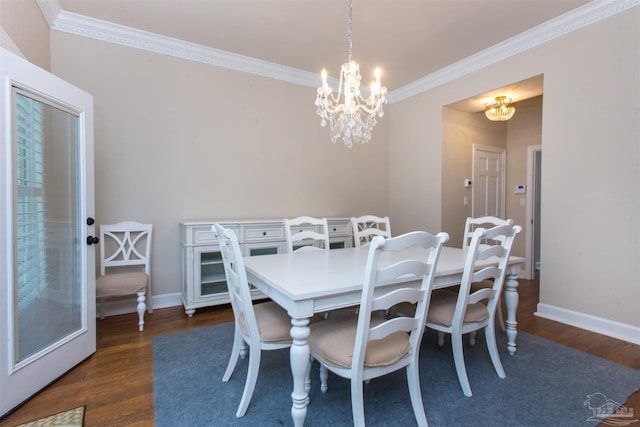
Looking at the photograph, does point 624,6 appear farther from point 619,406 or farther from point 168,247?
point 168,247

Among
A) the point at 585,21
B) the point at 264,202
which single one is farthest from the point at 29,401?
the point at 585,21

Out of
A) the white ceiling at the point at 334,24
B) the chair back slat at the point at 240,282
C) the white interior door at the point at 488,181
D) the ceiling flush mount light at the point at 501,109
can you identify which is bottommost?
the chair back slat at the point at 240,282

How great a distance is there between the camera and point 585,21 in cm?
264

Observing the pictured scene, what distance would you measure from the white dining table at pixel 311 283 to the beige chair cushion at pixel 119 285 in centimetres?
122

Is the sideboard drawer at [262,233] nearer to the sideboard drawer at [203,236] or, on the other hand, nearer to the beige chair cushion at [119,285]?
the sideboard drawer at [203,236]

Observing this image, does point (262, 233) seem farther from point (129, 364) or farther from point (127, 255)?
point (129, 364)

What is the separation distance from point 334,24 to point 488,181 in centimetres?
316

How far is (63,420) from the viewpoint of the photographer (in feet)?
5.05

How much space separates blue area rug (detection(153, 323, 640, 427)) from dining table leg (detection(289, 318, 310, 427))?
23cm

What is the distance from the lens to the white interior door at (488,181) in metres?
4.36

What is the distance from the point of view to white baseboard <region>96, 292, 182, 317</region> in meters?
2.96

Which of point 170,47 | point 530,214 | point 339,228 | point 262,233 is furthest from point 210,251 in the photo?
point 530,214

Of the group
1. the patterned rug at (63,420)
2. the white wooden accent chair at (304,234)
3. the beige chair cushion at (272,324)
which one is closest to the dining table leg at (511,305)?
the white wooden accent chair at (304,234)

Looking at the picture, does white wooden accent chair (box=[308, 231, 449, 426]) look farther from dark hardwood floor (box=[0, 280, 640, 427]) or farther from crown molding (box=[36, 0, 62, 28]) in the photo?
crown molding (box=[36, 0, 62, 28])
